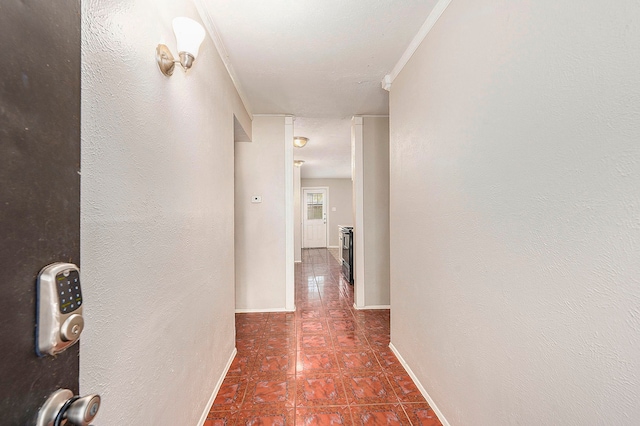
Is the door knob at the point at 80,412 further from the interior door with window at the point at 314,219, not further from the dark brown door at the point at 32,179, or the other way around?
the interior door with window at the point at 314,219

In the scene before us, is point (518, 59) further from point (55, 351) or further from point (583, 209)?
point (55, 351)

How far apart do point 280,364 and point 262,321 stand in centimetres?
96

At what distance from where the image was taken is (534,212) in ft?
3.17

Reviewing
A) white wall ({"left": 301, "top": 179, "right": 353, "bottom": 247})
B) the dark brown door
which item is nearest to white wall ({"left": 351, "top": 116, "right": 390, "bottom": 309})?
the dark brown door

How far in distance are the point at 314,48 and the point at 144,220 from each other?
171cm

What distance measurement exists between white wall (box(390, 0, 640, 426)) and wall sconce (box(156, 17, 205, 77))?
3.98 ft

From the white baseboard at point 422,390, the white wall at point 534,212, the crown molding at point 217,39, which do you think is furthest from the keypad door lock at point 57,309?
the white baseboard at point 422,390

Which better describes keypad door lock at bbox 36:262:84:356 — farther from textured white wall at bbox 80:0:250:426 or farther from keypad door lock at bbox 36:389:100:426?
textured white wall at bbox 80:0:250:426

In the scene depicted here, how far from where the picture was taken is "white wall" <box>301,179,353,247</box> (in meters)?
9.41

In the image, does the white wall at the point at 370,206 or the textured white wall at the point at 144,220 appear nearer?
the textured white wall at the point at 144,220

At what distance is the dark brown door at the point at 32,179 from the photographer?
416 mm

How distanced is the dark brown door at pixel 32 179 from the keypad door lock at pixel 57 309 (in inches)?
0.4

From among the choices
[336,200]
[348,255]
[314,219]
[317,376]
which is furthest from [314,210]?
[317,376]

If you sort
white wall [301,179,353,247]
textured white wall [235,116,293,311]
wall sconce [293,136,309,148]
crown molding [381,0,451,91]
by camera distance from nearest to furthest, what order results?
crown molding [381,0,451,91], textured white wall [235,116,293,311], wall sconce [293,136,309,148], white wall [301,179,353,247]
